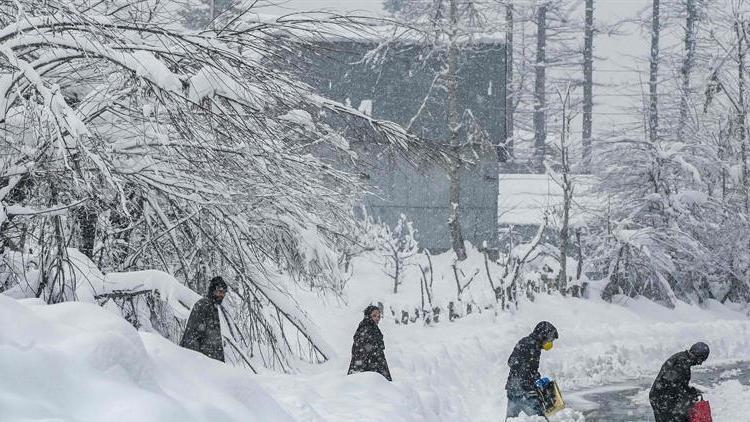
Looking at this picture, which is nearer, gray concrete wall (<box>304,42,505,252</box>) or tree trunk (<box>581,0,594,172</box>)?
gray concrete wall (<box>304,42,505,252</box>)

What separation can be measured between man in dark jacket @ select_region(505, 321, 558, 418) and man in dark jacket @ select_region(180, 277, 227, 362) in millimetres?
3707

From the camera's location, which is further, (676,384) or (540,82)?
(540,82)

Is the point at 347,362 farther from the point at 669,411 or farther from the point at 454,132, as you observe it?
the point at 454,132

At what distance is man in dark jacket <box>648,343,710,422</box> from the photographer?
985 centimetres

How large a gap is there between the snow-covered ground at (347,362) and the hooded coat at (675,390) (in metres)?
2.43

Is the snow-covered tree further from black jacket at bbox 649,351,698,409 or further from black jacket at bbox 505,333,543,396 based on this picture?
black jacket at bbox 649,351,698,409

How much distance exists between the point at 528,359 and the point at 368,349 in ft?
5.82

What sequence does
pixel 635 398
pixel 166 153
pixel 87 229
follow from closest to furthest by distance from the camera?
pixel 166 153 < pixel 87 229 < pixel 635 398

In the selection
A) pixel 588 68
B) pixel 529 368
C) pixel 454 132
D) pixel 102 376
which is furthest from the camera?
pixel 588 68

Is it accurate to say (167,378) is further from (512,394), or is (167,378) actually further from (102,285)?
(512,394)

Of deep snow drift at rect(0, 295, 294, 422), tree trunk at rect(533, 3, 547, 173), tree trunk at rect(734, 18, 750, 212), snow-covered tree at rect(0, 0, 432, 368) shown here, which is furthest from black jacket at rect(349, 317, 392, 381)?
tree trunk at rect(533, 3, 547, 173)

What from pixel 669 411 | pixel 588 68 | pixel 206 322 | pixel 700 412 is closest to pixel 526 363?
pixel 669 411

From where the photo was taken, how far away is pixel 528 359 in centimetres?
1095

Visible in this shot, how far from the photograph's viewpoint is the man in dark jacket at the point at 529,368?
10.9 meters
